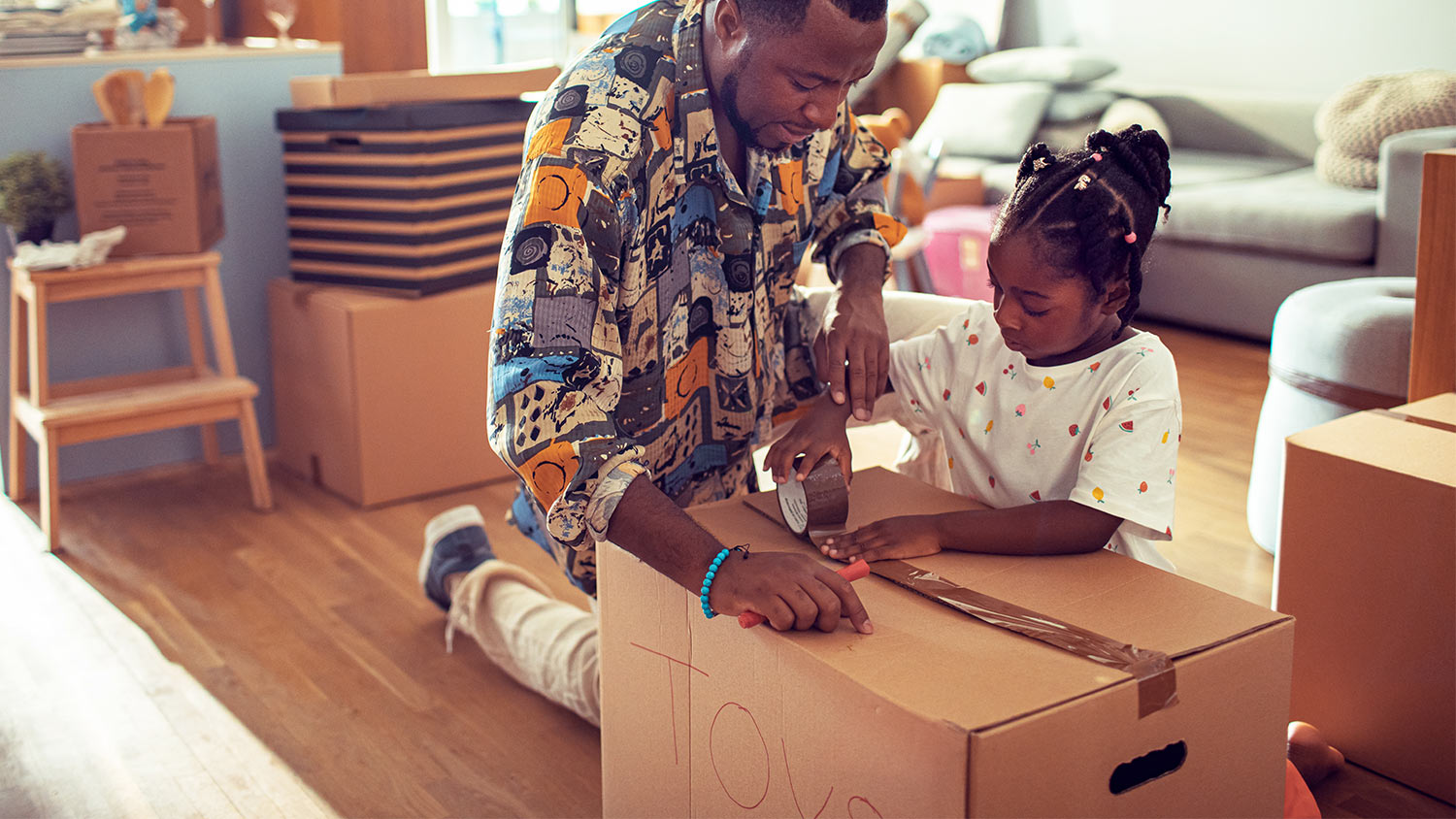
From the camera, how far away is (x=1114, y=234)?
123 cm

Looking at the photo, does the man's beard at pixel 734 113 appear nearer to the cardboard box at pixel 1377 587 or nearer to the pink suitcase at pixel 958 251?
the cardboard box at pixel 1377 587

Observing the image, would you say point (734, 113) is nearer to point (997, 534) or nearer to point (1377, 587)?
point (997, 534)

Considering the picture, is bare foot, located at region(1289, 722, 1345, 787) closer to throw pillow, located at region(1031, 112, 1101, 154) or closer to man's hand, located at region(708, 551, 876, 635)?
man's hand, located at region(708, 551, 876, 635)

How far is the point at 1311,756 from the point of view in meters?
1.54

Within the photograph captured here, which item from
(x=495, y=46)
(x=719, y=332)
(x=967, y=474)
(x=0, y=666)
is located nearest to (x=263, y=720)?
(x=0, y=666)

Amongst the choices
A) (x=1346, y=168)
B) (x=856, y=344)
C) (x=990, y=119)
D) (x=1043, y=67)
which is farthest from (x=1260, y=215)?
(x=856, y=344)

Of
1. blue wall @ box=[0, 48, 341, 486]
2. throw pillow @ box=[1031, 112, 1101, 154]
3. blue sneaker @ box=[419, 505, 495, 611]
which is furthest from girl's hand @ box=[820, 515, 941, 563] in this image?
throw pillow @ box=[1031, 112, 1101, 154]

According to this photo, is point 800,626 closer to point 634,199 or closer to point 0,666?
point 634,199

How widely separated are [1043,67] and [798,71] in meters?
3.90

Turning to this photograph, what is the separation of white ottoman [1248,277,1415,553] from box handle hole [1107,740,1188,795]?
112 cm

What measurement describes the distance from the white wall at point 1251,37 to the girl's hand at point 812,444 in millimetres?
3616

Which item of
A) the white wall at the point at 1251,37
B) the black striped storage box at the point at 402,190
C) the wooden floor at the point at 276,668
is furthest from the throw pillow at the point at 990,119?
the black striped storage box at the point at 402,190

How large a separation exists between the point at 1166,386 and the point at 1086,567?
213mm

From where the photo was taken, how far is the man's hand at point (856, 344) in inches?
57.1
